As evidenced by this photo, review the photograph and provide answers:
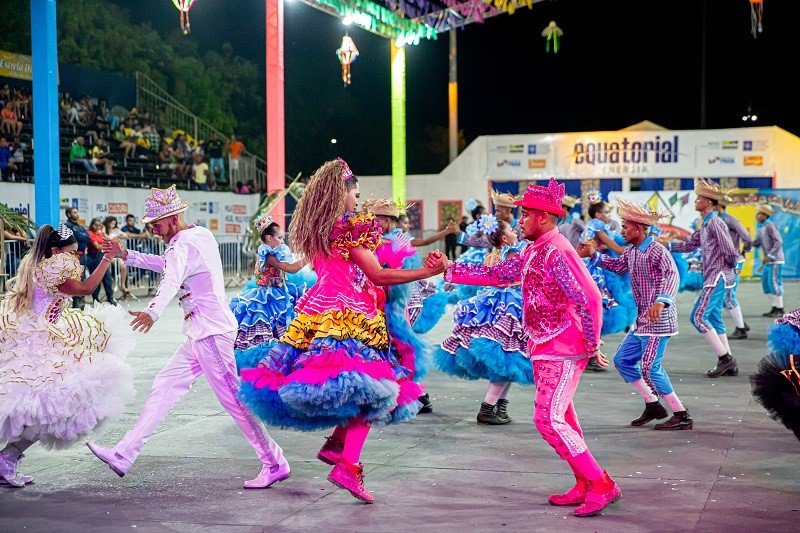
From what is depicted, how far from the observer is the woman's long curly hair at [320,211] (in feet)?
18.9

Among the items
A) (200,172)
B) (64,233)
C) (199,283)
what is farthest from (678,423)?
(200,172)

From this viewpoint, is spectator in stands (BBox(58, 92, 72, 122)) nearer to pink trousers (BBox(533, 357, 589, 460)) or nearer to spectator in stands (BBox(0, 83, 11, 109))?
spectator in stands (BBox(0, 83, 11, 109))

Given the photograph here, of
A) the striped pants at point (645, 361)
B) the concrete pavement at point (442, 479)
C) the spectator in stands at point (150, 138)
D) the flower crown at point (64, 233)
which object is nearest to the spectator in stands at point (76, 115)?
the spectator in stands at point (150, 138)

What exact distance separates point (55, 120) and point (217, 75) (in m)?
26.3

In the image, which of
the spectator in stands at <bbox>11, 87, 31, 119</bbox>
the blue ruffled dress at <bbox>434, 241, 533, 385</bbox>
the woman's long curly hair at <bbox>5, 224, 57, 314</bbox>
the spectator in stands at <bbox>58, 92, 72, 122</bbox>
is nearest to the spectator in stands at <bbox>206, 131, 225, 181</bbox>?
the spectator in stands at <bbox>58, 92, 72, 122</bbox>

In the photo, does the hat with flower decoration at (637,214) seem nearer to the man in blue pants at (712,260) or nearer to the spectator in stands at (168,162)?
the man in blue pants at (712,260)

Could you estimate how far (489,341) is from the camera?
A: 7898 mm

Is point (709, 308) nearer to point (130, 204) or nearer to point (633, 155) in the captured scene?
point (130, 204)

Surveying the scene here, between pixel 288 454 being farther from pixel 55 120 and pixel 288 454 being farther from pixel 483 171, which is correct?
pixel 483 171

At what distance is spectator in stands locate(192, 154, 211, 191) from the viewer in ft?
94.6

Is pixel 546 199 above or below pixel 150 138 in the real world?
below

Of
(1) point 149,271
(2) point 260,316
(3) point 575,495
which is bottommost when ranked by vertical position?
(3) point 575,495

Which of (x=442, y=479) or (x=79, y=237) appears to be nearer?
(x=442, y=479)

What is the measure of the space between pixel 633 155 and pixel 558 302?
23.5m
